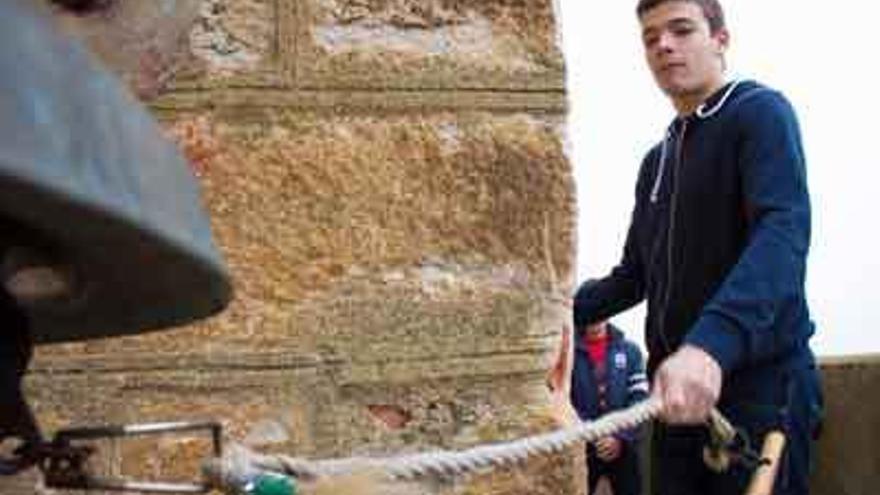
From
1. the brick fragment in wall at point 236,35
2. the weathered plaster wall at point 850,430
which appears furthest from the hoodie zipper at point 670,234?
the weathered plaster wall at point 850,430

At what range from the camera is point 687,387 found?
2197 millimetres

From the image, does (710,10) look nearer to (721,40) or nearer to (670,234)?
(721,40)

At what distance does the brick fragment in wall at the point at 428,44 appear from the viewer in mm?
1863

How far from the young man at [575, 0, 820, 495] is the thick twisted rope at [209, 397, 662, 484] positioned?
479mm

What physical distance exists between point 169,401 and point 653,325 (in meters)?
1.41

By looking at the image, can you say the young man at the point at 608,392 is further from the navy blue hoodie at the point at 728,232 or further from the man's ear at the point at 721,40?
the man's ear at the point at 721,40

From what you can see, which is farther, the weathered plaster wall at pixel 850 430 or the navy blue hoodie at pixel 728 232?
the weathered plaster wall at pixel 850 430

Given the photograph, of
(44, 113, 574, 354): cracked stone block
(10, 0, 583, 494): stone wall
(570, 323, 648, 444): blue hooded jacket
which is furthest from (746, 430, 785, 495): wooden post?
(570, 323, 648, 444): blue hooded jacket

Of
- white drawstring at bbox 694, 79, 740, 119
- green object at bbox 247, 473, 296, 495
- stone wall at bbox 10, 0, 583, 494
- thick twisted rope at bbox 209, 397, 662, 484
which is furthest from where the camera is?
white drawstring at bbox 694, 79, 740, 119

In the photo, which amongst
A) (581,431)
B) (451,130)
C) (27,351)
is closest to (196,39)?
(451,130)

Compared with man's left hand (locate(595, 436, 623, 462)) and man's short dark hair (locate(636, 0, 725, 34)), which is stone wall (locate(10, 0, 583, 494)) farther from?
man's left hand (locate(595, 436, 623, 462))

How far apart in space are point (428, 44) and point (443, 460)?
0.66 m

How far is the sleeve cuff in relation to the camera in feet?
7.72

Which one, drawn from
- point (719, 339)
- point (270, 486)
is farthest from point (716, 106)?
point (270, 486)
